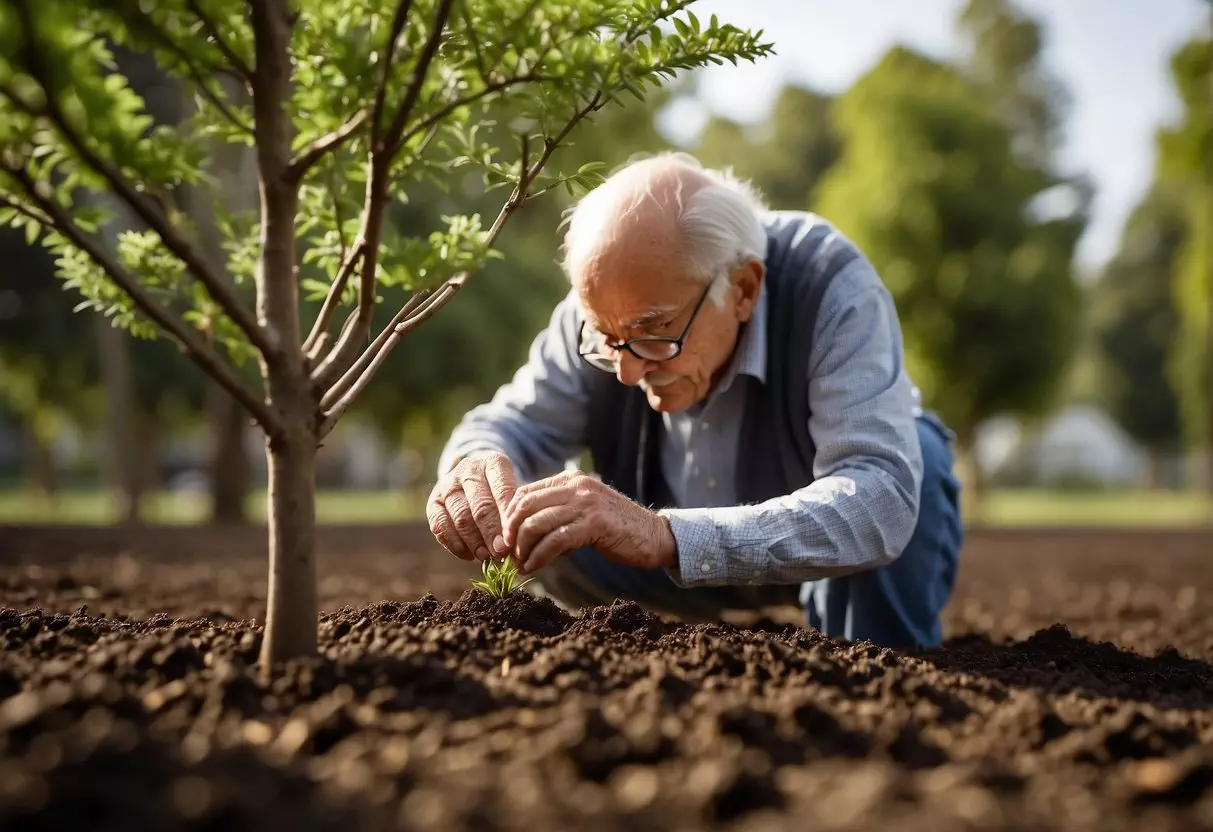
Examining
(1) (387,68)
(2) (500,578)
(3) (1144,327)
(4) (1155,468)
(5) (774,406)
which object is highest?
(3) (1144,327)

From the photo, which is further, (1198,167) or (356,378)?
(1198,167)

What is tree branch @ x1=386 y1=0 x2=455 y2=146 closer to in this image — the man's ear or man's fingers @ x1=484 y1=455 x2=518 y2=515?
man's fingers @ x1=484 y1=455 x2=518 y2=515

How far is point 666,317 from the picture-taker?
314 centimetres

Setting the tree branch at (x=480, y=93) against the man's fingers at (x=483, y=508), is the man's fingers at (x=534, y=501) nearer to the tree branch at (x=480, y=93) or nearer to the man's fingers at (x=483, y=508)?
the man's fingers at (x=483, y=508)

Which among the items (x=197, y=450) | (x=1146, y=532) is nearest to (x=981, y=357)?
(x=1146, y=532)

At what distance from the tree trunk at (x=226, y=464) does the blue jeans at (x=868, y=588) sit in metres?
11.5

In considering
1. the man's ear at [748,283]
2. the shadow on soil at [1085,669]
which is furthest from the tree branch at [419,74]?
the shadow on soil at [1085,669]

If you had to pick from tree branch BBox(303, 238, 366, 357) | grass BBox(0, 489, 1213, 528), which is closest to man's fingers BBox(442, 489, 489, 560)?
tree branch BBox(303, 238, 366, 357)

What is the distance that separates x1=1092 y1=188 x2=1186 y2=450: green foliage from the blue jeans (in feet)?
130

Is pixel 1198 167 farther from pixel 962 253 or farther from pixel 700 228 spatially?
pixel 700 228

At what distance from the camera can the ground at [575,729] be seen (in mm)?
1393

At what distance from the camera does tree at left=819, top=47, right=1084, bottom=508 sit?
19.0 meters

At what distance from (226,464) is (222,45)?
1359 cm

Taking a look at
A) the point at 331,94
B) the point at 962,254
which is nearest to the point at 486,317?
the point at 962,254
